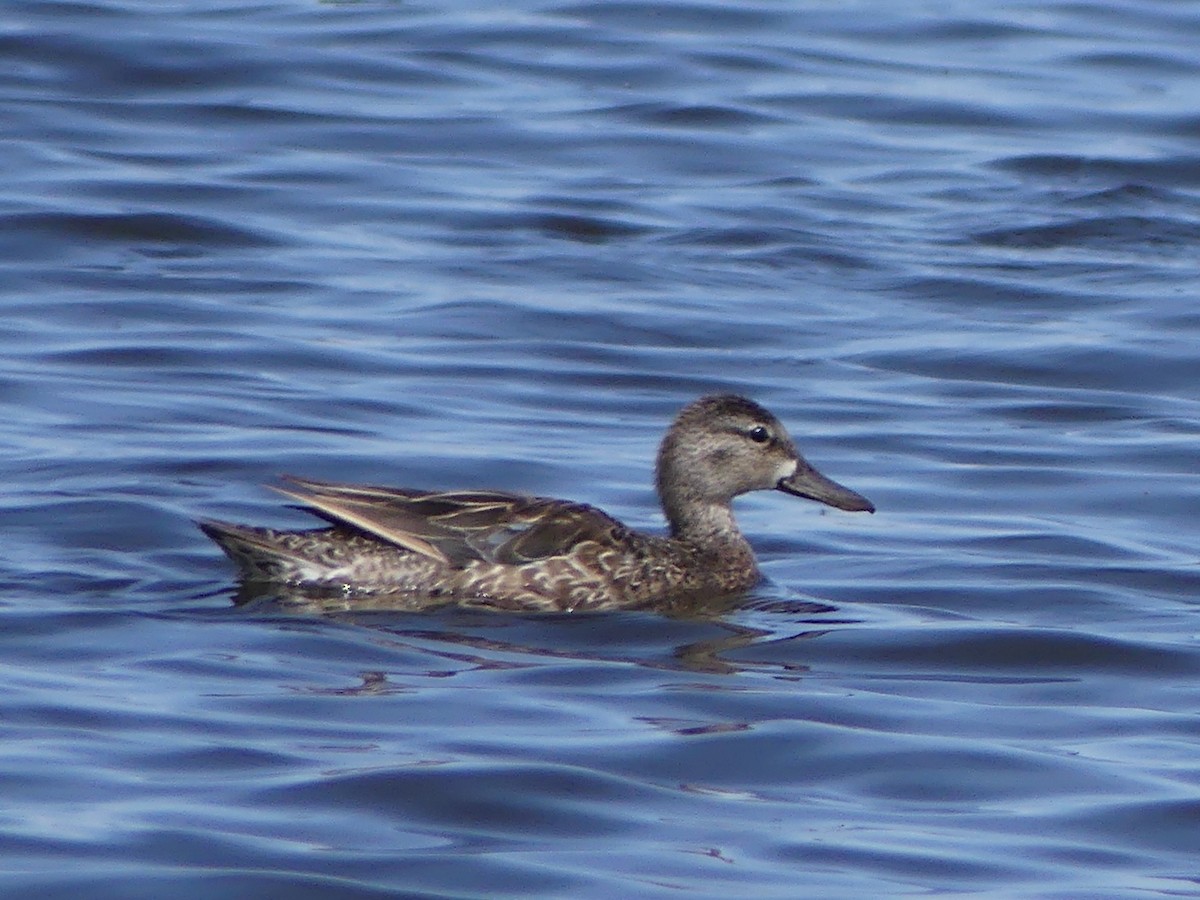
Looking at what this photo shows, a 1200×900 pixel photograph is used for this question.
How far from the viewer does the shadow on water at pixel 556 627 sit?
906cm

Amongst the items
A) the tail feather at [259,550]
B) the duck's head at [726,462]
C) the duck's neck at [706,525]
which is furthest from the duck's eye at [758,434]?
the tail feather at [259,550]

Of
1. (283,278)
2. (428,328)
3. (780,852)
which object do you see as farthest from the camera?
(283,278)

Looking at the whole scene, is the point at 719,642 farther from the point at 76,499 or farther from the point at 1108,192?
the point at 1108,192

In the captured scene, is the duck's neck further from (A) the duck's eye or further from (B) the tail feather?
(B) the tail feather

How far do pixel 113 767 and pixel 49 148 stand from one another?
11758mm

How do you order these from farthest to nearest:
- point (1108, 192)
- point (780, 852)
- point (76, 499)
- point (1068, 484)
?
point (1108, 192), point (1068, 484), point (76, 499), point (780, 852)

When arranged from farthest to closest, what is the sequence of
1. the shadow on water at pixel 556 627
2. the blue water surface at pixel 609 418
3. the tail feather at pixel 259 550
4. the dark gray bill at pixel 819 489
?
the dark gray bill at pixel 819 489 → the tail feather at pixel 259 550 → the shadow on water at pixel 556 627 → the blue water surface at pixel 609 418

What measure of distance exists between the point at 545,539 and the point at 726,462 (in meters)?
0.92

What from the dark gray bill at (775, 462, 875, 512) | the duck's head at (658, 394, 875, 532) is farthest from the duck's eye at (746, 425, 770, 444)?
the dark gray bill at (775, 462, 875, 512)

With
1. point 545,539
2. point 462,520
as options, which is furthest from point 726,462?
point 462,520

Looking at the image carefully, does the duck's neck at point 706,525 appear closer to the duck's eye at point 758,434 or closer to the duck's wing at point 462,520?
the duck's eye at point 758,434

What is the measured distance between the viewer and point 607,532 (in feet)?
33.1

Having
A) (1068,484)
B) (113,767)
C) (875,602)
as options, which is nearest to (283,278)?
(1068,484)

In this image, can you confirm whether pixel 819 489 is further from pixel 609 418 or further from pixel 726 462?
pixel 609 418
